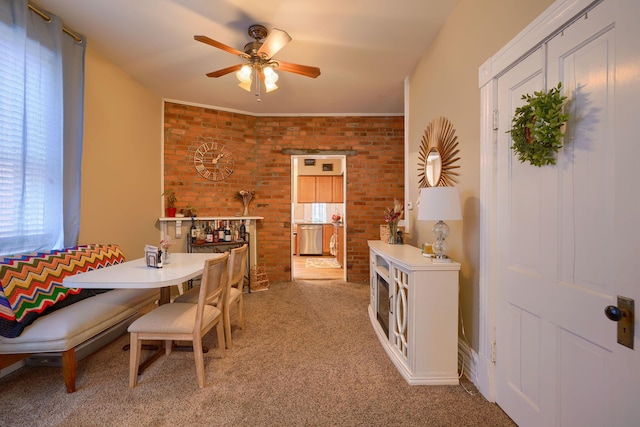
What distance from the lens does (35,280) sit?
6.07ft

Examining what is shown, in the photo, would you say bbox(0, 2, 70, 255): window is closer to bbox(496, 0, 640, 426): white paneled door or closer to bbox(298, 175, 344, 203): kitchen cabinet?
bbox(496, 0, 640, 426): white paneled door

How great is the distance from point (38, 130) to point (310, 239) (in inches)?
225

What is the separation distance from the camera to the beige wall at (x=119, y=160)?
2.69 m

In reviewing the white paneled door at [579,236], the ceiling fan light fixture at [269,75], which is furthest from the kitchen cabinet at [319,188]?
the white paneled door at [579,236]

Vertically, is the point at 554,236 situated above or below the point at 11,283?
above

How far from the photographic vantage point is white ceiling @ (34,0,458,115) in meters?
2.13

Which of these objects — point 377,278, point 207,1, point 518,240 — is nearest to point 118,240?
point 207,1

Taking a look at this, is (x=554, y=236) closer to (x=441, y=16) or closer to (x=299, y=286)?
(x=441, y=16)

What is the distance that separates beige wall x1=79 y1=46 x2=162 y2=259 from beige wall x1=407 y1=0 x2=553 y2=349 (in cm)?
331

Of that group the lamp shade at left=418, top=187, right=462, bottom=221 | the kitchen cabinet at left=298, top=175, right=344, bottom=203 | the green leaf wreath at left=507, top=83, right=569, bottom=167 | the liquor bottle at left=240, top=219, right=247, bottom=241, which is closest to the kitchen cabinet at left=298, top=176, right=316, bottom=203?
the kitchen cabinet at left=298, top=175, right=344, bottom=203

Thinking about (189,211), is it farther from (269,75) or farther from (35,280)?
(269,75)

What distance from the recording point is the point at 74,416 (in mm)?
1558

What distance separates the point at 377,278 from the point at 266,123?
A: 3.16 meters

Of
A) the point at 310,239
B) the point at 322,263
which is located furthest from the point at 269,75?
the point at 310,239
